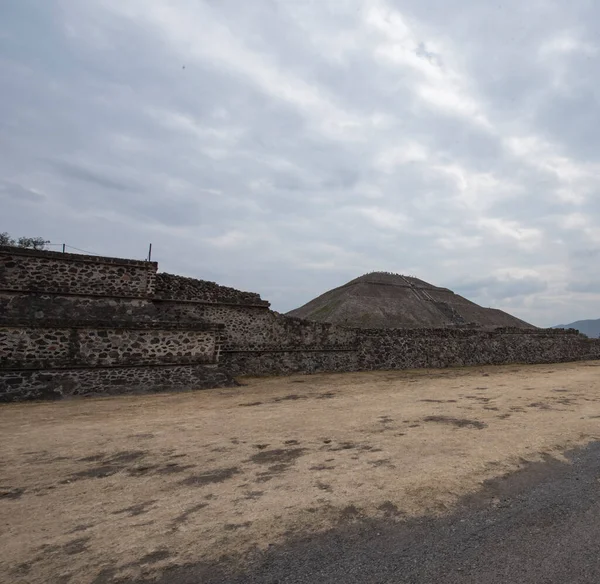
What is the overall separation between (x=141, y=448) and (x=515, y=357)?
22.8m

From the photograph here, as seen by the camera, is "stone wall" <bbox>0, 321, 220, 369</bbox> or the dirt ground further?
"stone wall" <bbox>0, 321, 220, 369</bbox>

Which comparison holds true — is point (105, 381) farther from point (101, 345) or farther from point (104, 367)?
point (101, 345)

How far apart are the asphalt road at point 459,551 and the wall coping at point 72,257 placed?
1309 cm

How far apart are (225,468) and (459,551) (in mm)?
2847

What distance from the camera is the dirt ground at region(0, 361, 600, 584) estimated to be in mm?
3195

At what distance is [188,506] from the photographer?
3.85m

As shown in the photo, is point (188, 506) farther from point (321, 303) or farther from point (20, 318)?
point (321, 303)

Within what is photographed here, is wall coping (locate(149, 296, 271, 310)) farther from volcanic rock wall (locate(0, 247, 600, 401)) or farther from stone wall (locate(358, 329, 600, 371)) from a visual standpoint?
stone wall (locate(358, 329, 600, 371))

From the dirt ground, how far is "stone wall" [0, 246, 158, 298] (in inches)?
192

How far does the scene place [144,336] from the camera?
1248cm

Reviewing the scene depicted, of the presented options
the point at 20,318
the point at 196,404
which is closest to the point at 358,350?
the point at 196,404

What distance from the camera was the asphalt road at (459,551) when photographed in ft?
9.01

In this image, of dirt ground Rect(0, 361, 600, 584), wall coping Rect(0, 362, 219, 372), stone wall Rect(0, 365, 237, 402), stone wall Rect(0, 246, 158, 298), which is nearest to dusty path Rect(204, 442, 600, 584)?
dirt ground Rect(0, 361, 600, 584)

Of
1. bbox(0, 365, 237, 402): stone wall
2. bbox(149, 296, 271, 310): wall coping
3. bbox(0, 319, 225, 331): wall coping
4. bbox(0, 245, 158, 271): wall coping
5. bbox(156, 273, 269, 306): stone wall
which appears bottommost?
bbox(0, 365, 237, 402): stone wall
